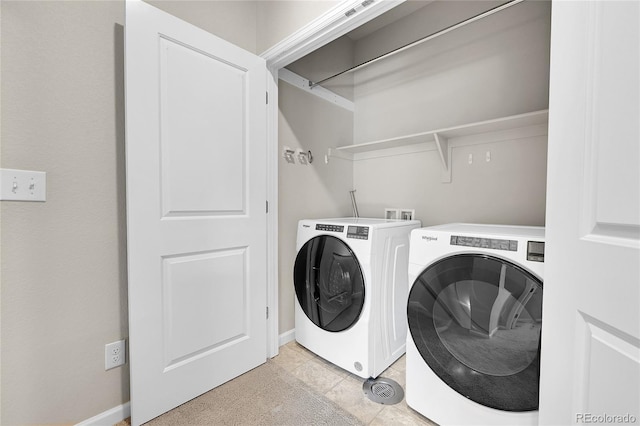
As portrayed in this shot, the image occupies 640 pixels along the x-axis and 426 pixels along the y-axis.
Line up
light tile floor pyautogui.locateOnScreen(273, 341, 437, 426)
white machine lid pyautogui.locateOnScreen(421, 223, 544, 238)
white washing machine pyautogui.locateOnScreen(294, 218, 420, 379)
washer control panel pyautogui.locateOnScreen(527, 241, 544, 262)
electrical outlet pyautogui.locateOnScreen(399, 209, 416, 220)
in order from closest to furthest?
washer control panel pyautogui.locateOnScreen(527, 241, 544, 262) → white machine lid pyautogui.locateOnScreen(421, 223, 544, 238) → light tile floor pyautogui.locateOnScreen(273, 341, 437, 426) → white washing machine pyautogui.locateOnScreen(294, 218, 420, 379) → electrical outlet pyautogui.locateOnScreen(399, 209, 416, 220)

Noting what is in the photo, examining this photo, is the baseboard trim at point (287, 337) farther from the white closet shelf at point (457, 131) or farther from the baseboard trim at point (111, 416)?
the white closet shelf at point (457, 131)

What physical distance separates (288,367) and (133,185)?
1416 millimetres

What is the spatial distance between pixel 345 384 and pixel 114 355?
1.23 meters

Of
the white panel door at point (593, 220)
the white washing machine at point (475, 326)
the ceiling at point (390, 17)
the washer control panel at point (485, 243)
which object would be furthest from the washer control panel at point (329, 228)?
the ceiling at point (390, 17)

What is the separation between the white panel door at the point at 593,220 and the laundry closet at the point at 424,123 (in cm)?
100

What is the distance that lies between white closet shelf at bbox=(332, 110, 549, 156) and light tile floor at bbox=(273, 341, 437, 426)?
157 cm

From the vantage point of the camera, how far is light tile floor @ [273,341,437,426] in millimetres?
1390

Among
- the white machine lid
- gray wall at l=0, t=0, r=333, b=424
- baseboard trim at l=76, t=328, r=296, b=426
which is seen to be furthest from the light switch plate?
the white machine lid

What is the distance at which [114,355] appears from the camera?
1.35 m

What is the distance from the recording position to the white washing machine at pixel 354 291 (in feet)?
5.31

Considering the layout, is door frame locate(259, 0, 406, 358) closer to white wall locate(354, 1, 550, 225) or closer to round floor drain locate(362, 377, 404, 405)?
round floor drain locate(362, 377, 404, 405)

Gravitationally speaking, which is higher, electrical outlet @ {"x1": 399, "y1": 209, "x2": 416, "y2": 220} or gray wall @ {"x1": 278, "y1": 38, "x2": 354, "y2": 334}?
gray wall @ {"x1": 278, "y1": 38, "x2": 354, "y2": 334}

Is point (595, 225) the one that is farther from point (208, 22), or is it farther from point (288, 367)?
point (208, 22)

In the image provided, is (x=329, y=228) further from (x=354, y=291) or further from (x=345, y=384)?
(x=345, y=384)
